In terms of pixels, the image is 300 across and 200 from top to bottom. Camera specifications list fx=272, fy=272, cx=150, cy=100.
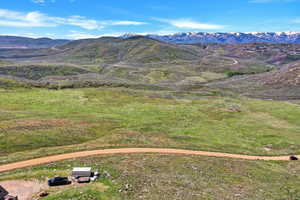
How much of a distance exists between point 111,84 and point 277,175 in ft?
354

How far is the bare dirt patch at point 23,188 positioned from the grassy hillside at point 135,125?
33.6 ft

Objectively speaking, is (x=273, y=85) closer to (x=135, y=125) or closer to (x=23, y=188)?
(x=135, y=125)

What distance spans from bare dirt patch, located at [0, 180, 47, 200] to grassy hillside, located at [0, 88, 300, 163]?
403 inches

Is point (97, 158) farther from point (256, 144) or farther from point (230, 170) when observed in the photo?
point (256, 144)

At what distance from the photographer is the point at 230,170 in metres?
40.5

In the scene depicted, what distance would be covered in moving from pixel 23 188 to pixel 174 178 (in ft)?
59.7

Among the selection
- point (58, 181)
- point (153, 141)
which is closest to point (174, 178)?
point (58, 181)

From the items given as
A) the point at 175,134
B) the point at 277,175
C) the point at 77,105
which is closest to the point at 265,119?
the point at 175,134

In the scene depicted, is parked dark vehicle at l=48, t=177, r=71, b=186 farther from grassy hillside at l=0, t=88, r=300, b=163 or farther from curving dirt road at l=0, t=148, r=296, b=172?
grassy hillside at l=0, t=88, r=300, b=163

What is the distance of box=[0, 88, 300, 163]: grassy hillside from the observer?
51188 millimetres

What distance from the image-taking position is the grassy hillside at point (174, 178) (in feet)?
99.0

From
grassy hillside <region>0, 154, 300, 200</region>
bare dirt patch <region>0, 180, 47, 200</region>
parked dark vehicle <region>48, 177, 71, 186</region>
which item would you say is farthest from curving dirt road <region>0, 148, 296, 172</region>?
parked dark vehicle <region>48, 177, 71, 186</region>

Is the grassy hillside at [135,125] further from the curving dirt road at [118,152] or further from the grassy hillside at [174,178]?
the grassy hillside at [174,178]

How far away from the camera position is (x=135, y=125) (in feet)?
211
